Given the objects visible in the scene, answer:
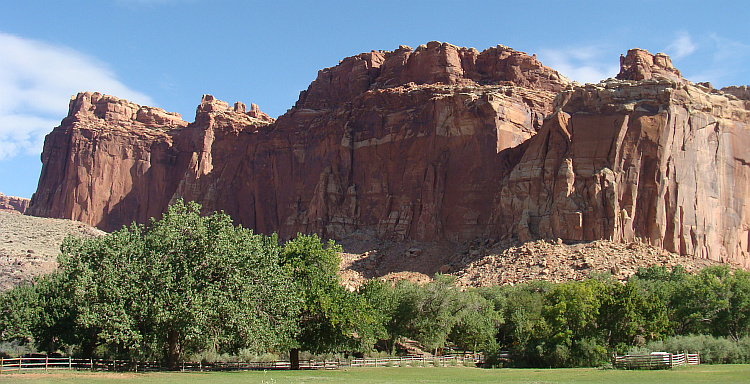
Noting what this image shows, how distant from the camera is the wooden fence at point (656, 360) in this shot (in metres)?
39.2

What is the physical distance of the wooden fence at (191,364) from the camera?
120 ft

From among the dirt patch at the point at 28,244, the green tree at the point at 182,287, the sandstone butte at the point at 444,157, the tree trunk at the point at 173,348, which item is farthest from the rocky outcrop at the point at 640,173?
the tree trunk at the point at 173,348

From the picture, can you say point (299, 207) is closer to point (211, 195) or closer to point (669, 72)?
point (211, 195)

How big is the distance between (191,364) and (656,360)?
2258 centimetres

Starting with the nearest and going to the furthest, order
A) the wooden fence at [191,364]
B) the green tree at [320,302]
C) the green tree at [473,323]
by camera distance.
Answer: the wooden fence at [191,364]
the green tree at [320,302]
the green tree at [473,323]

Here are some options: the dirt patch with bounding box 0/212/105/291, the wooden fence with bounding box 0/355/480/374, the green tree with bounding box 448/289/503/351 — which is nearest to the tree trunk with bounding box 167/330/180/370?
the wooden fence with bounding box 0/355/480/374

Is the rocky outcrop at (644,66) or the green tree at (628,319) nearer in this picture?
the green tree at (628,319)

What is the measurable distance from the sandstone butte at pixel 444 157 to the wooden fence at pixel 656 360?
33703 mm

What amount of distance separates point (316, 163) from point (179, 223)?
70.7 metres

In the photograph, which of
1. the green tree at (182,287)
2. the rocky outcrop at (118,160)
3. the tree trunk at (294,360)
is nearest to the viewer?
the green tree at (182,287)

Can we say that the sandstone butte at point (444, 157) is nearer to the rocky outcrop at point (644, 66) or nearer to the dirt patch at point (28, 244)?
the rocky outcrop at point (644, 66)

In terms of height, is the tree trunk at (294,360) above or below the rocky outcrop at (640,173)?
below

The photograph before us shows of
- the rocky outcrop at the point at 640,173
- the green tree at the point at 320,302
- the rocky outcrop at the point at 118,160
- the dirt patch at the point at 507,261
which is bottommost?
the green tree at the point at 320,302

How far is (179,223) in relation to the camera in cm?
3647
